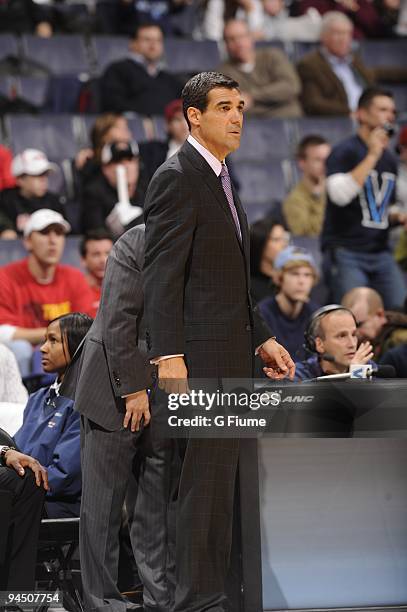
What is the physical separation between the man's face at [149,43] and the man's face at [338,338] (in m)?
4.22

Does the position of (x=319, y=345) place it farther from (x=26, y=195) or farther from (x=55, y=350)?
(x=26, y=195)

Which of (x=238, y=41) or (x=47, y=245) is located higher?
(x=238, y=41)

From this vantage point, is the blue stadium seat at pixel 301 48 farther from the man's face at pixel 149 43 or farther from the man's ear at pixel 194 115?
the man's ear at pixel 194 115

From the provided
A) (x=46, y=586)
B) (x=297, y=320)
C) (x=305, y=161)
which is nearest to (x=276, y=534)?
(x=46, y=586)

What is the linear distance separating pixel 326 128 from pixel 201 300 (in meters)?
5.42

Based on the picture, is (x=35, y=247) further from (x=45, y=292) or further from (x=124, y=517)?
(x=124, y=517)

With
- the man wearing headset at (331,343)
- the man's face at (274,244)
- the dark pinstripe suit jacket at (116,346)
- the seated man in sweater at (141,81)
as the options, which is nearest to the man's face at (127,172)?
the man's face at (274,244)

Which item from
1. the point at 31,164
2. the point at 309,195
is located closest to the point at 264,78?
the point at 309,195

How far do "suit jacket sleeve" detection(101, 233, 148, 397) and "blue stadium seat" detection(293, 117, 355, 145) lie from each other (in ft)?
16.4

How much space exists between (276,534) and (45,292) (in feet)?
8.12

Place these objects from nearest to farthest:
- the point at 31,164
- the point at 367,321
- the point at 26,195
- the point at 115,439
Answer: the point at 115,439, the point at 367,321, the point at 31,164, the point at 26,195

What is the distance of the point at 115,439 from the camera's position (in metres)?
3.51

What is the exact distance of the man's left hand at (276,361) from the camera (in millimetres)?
3307

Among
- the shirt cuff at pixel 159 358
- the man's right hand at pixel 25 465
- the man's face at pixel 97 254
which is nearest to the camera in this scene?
the shirt cuff at pixel 159 358
